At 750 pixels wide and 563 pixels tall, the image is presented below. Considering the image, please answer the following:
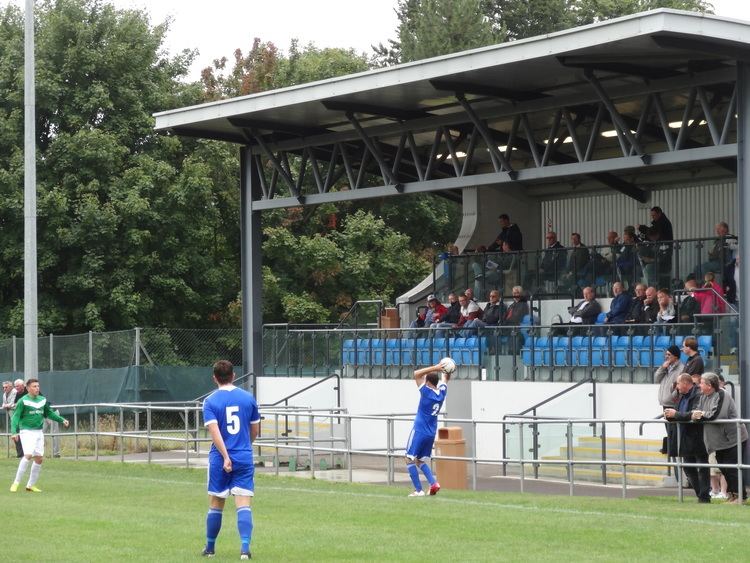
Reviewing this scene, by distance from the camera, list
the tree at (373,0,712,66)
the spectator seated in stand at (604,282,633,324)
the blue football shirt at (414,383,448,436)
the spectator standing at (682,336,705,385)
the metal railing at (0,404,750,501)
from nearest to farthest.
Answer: the blue football shirt at (414,383,448,436) < the spectator standing at (682,336,705,385) < the metal railing at (0,404,750,501) < the spectator seated in stand at (604,282,633,324) < the tree at (373,0,712,66)

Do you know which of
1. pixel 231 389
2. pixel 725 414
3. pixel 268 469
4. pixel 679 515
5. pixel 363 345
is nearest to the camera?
pixel 231 389

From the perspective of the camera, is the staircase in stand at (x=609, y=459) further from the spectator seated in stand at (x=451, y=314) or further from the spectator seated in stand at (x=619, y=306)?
the spectator seated in stand at (x=451, y=314)

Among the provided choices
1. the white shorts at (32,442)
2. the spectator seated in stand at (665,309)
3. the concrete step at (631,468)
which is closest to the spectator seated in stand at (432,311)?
the spectator seated in stand at (665,309)

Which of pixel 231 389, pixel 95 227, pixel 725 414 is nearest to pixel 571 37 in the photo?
pixel 725 414

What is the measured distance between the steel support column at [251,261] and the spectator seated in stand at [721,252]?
36.7 ft

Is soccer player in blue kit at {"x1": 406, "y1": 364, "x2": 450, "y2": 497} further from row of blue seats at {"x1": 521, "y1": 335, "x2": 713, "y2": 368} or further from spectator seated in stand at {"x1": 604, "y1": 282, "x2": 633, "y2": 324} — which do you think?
spectator seated in stand at {"x1": 604, "y1": 282, "x2": 633, "y2": 324}

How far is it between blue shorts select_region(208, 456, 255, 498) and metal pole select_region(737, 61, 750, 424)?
1182cm

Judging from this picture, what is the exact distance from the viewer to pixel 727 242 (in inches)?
1030

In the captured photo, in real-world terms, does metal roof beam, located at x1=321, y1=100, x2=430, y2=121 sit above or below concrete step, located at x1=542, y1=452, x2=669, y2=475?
above

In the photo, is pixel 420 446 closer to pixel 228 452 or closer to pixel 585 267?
pixel 228 452

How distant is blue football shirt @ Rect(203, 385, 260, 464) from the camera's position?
40.1 ft

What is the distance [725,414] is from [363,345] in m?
Answer: 15.0

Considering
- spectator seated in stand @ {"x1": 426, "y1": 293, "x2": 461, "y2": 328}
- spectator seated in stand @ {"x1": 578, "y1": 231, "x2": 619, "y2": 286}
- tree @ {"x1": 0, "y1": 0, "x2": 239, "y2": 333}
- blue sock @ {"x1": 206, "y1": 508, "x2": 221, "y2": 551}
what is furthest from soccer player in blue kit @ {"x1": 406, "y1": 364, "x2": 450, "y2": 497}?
tree @ {"x1": 0, "y1": 0, "x2": 239, "y2": 333}

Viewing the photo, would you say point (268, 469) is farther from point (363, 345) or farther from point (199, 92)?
point (199, 92)
